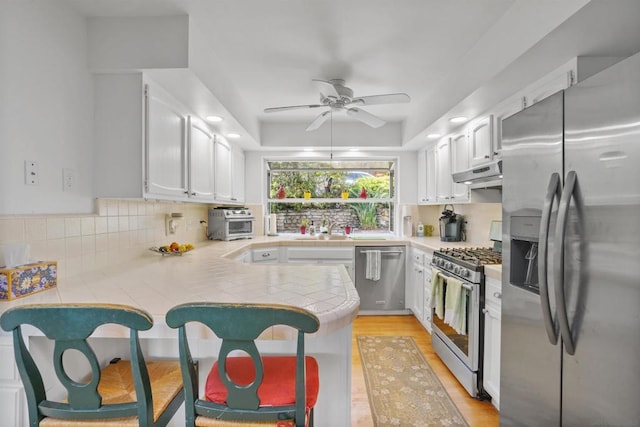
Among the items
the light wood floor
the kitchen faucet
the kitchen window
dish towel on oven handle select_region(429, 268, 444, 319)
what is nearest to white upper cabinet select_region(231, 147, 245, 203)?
the kitchen window

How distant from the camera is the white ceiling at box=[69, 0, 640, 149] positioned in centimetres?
144

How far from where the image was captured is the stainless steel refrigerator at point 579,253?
0.88m

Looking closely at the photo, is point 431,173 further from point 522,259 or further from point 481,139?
point 522,259

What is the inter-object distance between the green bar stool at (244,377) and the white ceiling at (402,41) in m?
1.56

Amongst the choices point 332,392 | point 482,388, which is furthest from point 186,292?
point 482,388

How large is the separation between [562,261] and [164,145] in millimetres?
2162

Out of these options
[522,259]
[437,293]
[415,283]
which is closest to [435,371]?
[437,293]

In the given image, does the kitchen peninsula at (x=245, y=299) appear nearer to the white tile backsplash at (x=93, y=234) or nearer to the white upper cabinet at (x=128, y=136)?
the white tile backsplash at (x=93, y=234)

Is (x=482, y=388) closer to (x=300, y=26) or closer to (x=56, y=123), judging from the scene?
(x=300, y=26)

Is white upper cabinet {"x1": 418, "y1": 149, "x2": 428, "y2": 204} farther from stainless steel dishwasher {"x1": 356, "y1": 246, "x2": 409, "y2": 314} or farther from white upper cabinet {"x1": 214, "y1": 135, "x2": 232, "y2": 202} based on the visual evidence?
white upper cabinet {"x1": 214, "y1": 135, "x2": 232, "y2": 202}

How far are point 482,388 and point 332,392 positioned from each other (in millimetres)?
1280

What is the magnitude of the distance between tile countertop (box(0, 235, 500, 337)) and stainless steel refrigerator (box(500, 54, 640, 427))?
2.27ft

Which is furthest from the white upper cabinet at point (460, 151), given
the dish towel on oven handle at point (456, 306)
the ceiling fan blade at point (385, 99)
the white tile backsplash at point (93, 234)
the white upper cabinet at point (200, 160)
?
the white tile backsplash at point (93, 234)

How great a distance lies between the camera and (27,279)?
1318 millimetres
